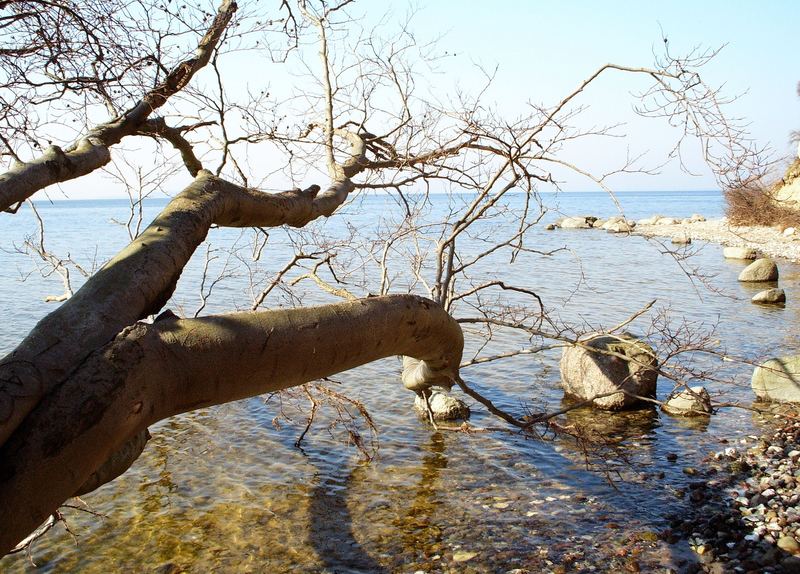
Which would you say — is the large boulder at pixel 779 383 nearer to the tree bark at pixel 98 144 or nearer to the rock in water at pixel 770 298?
the tree bark at pixel 98 144

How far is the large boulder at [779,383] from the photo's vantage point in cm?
974

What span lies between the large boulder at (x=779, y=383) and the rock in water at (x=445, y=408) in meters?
4.49

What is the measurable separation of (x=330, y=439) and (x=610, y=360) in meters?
4.51

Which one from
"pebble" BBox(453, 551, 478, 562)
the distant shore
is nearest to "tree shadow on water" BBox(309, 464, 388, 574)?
"pebble" BBox(453, 551, 478, 562)

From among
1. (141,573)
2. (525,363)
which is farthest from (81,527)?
(525,363)

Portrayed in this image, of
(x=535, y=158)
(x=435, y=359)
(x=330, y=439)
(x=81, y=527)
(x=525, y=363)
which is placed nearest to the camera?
(x=435, y=359)

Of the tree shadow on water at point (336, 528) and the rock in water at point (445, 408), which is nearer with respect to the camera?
the tree shadow on water at point (336, 528)

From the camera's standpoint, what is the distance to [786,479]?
7.13 m

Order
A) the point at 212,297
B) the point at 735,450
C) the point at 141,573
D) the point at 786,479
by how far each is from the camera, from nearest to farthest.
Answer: the point at 141,573
the point at 786,479
the point at 735,450
the point at 212,297

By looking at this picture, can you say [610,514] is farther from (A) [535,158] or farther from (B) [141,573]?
(B) [141,573]

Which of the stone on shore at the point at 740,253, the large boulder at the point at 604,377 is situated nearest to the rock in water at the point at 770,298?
the large boulder at the point at 604,377

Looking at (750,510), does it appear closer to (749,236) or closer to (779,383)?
(779,383)

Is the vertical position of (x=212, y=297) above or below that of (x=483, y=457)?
above

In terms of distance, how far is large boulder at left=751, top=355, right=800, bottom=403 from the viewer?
32.0ft
